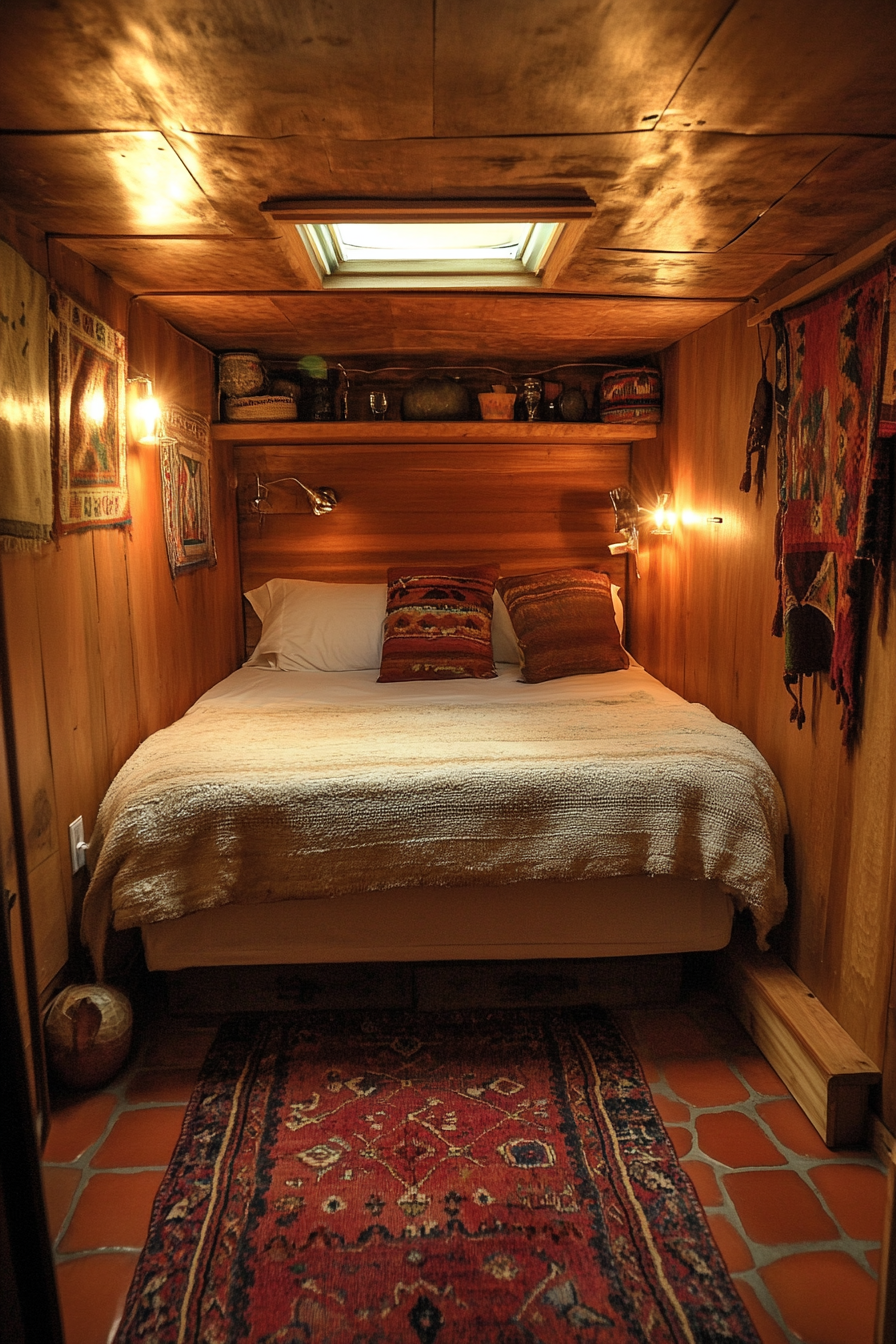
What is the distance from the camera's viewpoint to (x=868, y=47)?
1255mm

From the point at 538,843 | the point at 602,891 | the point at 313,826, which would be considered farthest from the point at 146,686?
the point at 602,891

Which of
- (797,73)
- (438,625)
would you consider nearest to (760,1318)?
(797,73)

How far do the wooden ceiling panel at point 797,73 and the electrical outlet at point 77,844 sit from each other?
1979 millimetres

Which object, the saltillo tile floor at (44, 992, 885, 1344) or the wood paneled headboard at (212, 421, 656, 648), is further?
the wood paneled headboard at (212, 421, 656, 648)

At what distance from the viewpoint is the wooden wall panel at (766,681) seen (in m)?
1.87

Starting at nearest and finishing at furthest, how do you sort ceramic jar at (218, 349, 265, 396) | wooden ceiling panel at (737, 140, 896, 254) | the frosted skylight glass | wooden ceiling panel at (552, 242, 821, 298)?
wooden ceiling panel at (737, 140, 896, 254), wooden ceiling panel at (552, 242, 821, 298), the frosted skylight glass, ceramic jar at (218, 349, 265, 396)

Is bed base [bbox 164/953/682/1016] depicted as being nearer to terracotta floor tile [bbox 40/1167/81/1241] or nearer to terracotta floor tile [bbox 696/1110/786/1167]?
terracotta floor tile [bbox 696/1110/786/1167]

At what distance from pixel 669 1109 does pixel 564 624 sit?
1852 mm

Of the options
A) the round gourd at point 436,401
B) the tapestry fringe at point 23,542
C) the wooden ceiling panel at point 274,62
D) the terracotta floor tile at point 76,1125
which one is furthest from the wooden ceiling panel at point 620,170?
the terracotta floor tile at point 76,1125

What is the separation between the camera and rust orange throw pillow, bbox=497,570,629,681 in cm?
334

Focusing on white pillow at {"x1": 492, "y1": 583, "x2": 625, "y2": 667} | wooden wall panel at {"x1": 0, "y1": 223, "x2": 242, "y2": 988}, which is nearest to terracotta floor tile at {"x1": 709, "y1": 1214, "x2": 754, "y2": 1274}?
wooden wall panel at {"x1": 0, "y1": 223, "x2": 242, "y2": 988}

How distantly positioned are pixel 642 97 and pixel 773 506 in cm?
126

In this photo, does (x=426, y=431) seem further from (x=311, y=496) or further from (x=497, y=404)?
(x=311, y=496)

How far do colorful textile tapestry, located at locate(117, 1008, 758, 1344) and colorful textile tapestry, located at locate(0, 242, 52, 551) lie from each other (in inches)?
53.0
